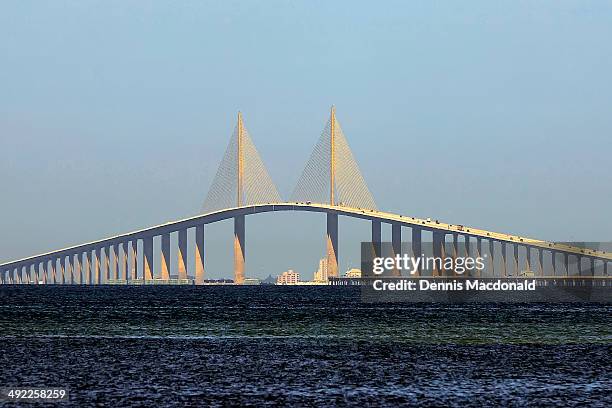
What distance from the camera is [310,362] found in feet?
141

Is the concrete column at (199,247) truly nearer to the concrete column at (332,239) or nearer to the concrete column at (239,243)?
the concrete column at (239,243)

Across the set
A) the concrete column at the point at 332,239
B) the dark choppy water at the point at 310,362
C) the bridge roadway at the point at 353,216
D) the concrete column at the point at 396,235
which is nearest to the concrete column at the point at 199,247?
the bridge roadway at the point at 353,216

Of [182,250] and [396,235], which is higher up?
[396,235]

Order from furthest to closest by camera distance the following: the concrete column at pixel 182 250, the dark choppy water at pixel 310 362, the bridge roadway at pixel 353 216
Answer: the concrete column at pixel 182 250 < the bridge roadway at pixel 353 216 < the dark choppy water at pixel 310 362

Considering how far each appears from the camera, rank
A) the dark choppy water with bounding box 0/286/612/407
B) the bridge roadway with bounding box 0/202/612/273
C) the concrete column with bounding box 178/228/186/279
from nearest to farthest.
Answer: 1. the dark choppy water with bounding box 0/286/612/407
2. the bridge roadway with bounding box 0/202/612/273
3. the concrete column with bounding box 178/228/186/279

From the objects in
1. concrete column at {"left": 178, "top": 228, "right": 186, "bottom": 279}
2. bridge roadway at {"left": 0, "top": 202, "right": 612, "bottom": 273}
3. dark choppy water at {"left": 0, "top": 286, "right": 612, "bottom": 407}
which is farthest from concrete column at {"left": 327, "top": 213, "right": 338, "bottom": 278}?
dark choppy water at {"left": 0, "top": 286, "right": 612, "bottom": 407}

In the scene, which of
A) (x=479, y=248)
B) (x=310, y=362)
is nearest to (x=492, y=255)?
(x=479, y=248)

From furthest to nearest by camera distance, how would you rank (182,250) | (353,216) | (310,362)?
(182,250)
(353,216)
(310,362)

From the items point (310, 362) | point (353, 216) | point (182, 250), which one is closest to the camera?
point (310, 362)

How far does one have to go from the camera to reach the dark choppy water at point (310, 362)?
108 ft

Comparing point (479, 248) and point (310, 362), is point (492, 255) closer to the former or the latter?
point (479, 248)

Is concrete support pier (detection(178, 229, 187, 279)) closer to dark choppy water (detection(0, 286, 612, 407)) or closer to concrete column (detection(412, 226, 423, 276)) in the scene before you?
concrete column (detection(412, 226, 423, 276))

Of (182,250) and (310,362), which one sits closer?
(310,362)

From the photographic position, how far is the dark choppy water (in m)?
33.1
